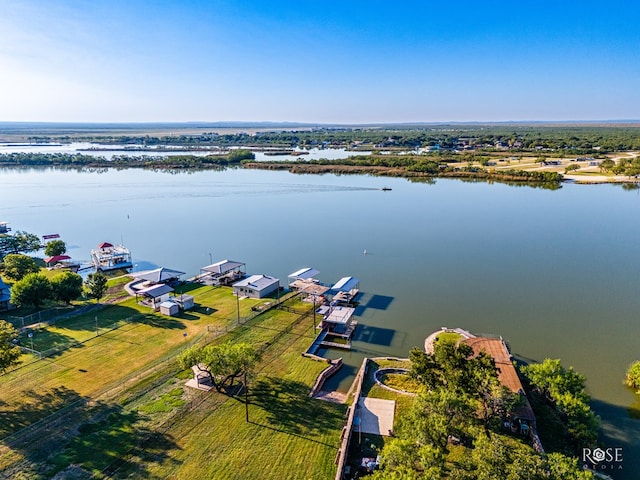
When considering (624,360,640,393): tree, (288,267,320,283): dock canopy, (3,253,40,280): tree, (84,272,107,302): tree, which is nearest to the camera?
(624,360,640,393): tree

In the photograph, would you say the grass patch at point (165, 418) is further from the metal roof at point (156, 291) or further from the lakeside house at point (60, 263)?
the lakeside house at point (60, 263)

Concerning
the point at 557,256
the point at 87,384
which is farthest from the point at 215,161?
the point at 87,384

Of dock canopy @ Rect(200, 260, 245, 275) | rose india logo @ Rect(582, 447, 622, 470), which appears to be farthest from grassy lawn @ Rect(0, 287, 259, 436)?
rose india logo @ Rect(582, 447, 622, 470)

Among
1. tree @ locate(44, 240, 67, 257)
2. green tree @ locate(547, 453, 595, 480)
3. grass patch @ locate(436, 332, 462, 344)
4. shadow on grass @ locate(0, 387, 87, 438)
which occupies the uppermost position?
green tree @ locate(547, 453, 595, 480)

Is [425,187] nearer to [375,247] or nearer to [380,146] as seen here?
[375,247]

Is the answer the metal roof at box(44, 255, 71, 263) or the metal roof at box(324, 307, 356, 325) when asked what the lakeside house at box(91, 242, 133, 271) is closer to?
the metal roof at box(44, 255, 71, 263)

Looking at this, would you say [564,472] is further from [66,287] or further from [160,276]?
[66,287]

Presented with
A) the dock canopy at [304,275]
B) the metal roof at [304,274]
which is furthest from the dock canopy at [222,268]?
the metal roof at [304,274]
